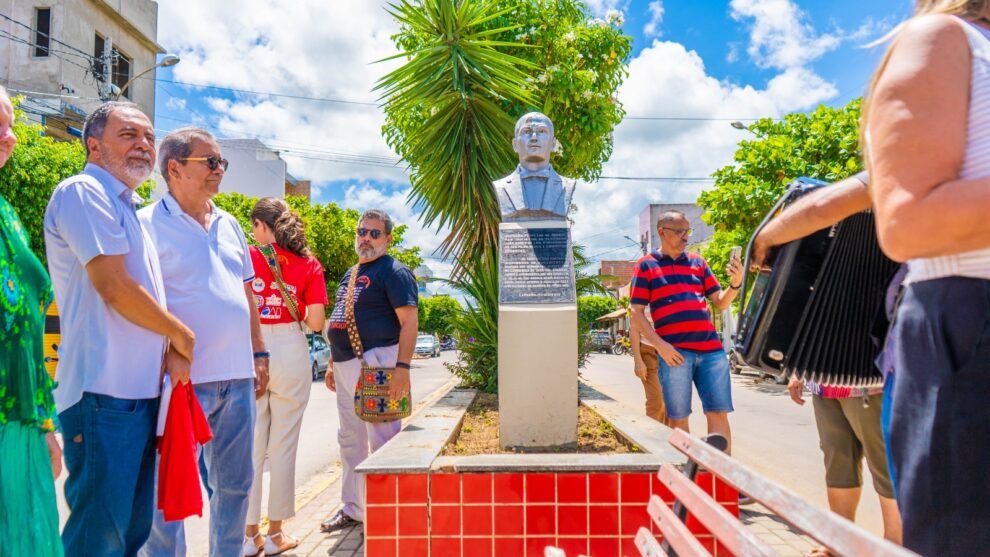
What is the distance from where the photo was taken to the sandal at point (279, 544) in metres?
3.66

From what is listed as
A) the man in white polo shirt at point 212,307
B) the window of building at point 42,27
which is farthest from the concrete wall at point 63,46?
the man in white polo shirt at point 212,307

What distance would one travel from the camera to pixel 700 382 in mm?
4559

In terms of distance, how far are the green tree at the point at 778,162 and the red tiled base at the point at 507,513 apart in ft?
38.6

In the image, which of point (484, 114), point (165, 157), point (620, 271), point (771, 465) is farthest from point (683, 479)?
point (620, 271)

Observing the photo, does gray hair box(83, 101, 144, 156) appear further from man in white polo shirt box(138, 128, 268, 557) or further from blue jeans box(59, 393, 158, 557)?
blue jeans box(59, 393, 158, 557)

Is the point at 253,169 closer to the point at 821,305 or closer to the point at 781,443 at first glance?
the point at 781,443

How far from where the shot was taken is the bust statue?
15.4 ft

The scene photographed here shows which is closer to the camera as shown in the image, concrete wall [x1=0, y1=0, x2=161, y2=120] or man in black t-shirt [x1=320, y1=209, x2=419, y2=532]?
man in black t-shirt [x1=320, y1=209, x2=419, y2=532]

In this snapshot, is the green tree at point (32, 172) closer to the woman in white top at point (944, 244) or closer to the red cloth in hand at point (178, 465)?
the red cloth in hand at point (178, 465)

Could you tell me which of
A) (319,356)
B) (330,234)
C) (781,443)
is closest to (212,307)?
(781,443)

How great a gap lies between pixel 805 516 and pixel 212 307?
7.90ft

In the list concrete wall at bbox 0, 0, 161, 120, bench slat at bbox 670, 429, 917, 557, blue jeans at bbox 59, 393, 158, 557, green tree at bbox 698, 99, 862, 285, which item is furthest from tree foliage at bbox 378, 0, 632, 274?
concrete wall at bbox 0, 0, 161, 120

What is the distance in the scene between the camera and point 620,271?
7294 centimetres

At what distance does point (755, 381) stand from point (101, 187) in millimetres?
18013
